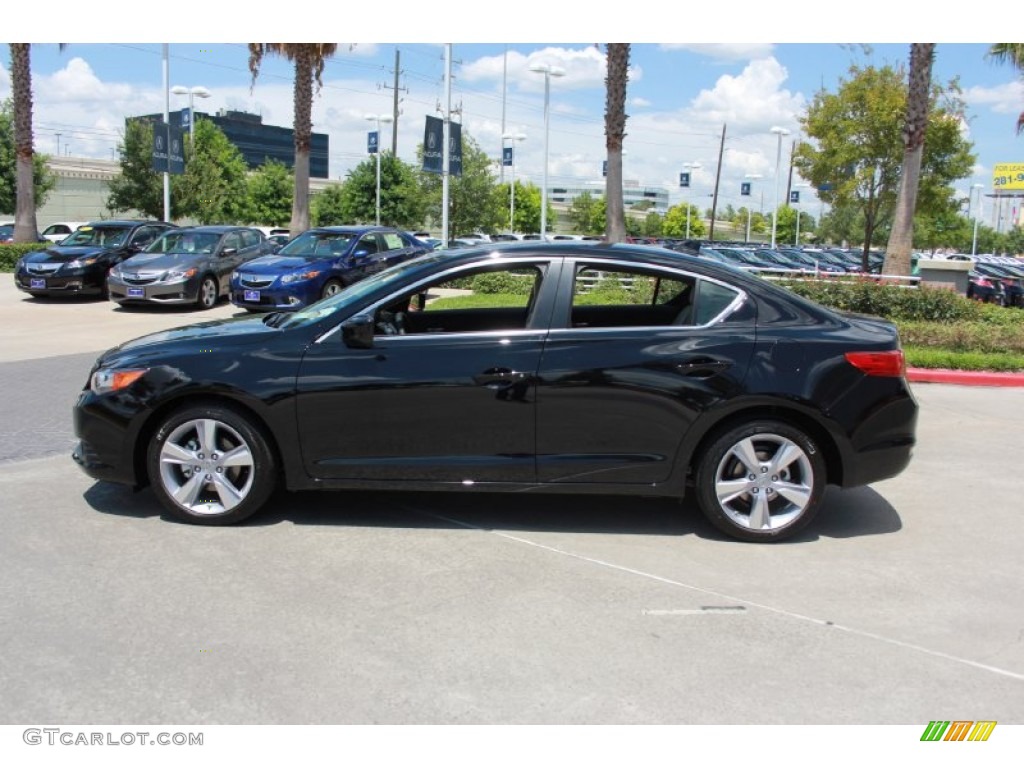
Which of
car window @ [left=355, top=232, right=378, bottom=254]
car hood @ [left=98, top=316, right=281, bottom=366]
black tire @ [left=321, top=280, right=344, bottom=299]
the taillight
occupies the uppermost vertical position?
car window @ [left=355, top=232, right=378, bottom=254]

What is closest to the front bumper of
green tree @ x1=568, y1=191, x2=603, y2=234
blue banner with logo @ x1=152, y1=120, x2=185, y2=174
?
blue banner with logo @ x1=152, y1=120, x2=185, y2=174

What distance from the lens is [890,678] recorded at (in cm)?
369

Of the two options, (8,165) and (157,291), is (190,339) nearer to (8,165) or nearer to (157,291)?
(157,291)

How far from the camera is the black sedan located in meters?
5.10

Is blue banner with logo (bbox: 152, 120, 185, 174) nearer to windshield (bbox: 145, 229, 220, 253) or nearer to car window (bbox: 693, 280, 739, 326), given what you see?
windshield (bbox: 145, 229, 220, 253)

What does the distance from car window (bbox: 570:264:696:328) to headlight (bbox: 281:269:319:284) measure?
10111mm

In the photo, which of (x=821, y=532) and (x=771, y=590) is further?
(x=821, y=532)

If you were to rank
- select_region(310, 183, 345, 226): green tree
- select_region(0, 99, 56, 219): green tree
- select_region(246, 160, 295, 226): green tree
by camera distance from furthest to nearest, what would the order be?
select_region(246, 160, 295, 226): green tree → select_region(310, 183, 345, 226): green tree → select_region(0, 99, 56, 219): green tree

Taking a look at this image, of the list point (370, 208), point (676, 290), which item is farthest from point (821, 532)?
point (370, 208)

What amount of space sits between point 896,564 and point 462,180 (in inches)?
1529

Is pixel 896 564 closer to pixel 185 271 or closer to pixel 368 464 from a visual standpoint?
pixel 368 464

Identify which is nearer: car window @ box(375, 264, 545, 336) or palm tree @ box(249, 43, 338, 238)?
car window @ box(375, 264, 545, 336)

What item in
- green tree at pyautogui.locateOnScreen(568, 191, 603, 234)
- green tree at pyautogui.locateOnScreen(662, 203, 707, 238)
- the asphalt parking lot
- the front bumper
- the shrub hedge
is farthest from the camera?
green tree at pyautogui.locateOnScreen(662, 203, 707, 238)

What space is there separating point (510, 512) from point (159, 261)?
513 inches
